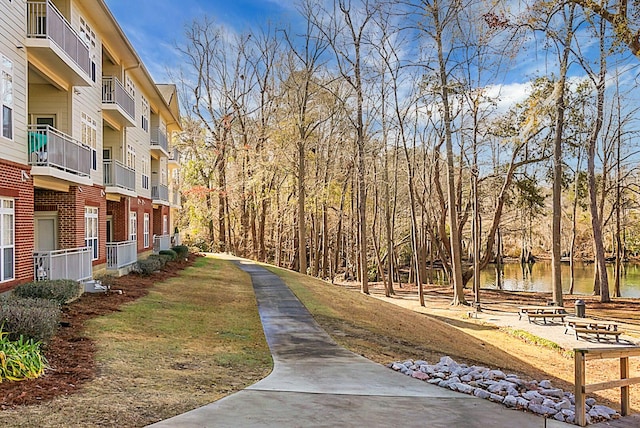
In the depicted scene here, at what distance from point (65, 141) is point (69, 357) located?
27.1 ft

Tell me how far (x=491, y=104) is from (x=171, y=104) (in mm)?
21761

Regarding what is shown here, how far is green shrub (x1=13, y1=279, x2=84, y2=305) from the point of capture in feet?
40.2

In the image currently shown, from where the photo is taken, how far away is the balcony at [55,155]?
13875mm

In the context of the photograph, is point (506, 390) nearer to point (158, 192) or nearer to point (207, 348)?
point (207, 348)

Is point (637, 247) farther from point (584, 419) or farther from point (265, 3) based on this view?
point (584, 419)

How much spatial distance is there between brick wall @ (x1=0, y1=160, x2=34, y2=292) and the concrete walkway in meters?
7.07

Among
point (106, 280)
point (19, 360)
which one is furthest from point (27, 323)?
point (106, 280)

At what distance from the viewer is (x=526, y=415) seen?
7.00 m

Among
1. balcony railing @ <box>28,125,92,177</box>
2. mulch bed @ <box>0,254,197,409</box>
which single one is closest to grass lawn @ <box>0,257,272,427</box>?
mulch bed @ <box>0,254,197,409</box>

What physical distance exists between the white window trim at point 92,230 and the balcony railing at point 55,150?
Answer: 8.39 ft

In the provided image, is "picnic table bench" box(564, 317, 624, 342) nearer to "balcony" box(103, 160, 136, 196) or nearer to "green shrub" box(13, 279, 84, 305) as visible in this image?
"green shrub" box(13, 279, 84, 305)

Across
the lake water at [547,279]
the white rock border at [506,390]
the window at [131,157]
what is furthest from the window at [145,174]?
the lake water at [547,279]

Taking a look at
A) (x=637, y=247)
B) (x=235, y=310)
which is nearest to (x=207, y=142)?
(x=235, y=310)

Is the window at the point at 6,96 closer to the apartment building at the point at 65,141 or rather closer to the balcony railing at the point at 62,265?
the apartment building at the point at 65,141
